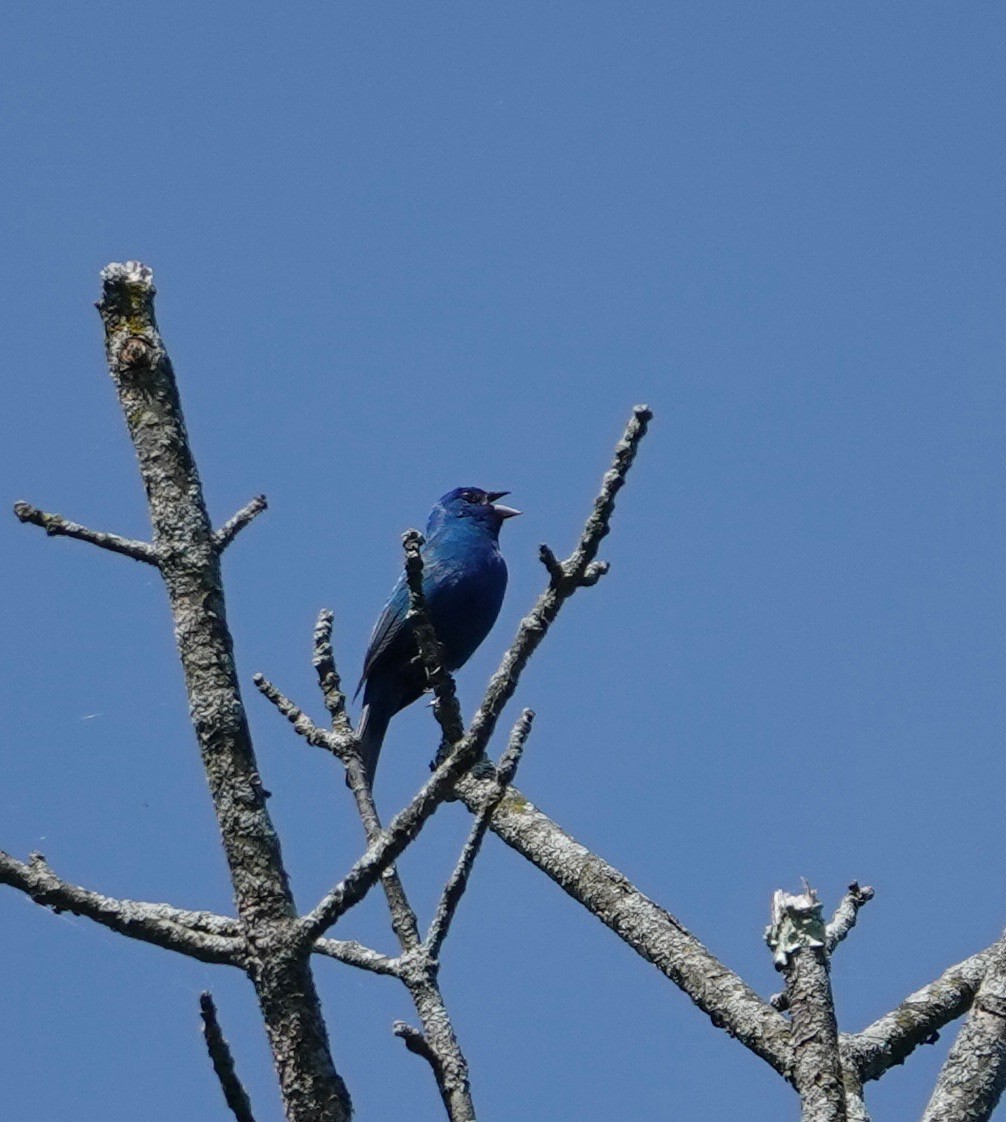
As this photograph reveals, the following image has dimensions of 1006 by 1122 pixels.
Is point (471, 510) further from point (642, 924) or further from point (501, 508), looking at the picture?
point (642, 924)

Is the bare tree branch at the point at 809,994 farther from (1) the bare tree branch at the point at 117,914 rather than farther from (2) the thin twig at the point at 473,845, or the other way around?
(1) the bare tree branch at the point at 117,914

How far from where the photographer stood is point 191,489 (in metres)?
3.75

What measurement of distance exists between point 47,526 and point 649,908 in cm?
259

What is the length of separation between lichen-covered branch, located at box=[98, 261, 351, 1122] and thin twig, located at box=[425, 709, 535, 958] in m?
0.61

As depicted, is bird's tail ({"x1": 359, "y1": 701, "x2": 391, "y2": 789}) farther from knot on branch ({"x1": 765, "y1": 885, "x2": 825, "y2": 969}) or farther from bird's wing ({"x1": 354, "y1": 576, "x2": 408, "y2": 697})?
knot on branch ({"x1": 765, "y1": 885, "x2": 825, "y2": 969})

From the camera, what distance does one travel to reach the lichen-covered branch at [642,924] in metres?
4.78

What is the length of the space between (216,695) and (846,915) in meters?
1.95

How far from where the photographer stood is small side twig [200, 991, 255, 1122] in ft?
10.3

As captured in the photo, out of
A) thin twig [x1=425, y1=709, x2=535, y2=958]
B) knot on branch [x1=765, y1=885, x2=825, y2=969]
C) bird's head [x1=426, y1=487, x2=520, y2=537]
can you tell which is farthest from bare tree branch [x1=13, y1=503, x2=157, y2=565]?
bird's head [x1=426, y1=487, x2=520, y2=537]

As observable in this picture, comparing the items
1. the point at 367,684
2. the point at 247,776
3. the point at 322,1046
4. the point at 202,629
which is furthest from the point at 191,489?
the point at 367,684

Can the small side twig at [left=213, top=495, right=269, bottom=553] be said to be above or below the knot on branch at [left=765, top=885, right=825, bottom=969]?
above

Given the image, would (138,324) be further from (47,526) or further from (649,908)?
(649,908)

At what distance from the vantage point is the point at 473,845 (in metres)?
3.96

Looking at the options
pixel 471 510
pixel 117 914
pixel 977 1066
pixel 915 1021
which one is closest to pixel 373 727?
pixel 471 510
